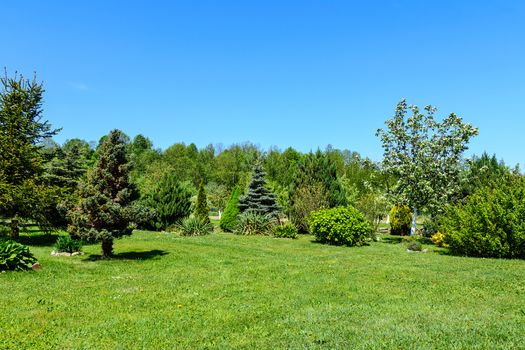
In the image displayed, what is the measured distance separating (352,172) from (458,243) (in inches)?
1677

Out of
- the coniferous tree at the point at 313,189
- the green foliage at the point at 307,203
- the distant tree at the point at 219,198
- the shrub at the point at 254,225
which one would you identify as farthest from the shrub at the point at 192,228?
the distant tree at the point at 219,198

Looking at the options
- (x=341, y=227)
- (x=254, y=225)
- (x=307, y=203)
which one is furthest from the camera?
(x=307, y=203)

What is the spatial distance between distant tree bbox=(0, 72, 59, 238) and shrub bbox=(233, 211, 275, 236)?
11.5 meters

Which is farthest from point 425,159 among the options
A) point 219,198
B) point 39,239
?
point 219,198

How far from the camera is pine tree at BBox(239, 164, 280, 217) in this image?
30.4m

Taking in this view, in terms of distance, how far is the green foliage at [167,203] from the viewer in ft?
96.8

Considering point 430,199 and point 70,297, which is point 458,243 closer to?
point 430,199

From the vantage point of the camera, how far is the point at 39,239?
2181cm

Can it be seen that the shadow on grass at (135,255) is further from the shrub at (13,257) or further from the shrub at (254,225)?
the shrub at (254,225)

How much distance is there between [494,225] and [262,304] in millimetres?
12677

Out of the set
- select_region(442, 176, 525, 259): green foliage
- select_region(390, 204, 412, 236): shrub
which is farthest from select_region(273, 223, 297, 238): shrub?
select_region(390, 204, 412, 236): shrub

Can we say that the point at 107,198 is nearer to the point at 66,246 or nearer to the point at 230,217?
the point at 66,246

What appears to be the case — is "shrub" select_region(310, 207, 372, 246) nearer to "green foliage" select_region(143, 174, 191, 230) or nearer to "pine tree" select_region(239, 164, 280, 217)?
"pine tree" select_region(239, 164, 280, 217)

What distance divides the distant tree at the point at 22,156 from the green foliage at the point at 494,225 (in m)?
18.9
